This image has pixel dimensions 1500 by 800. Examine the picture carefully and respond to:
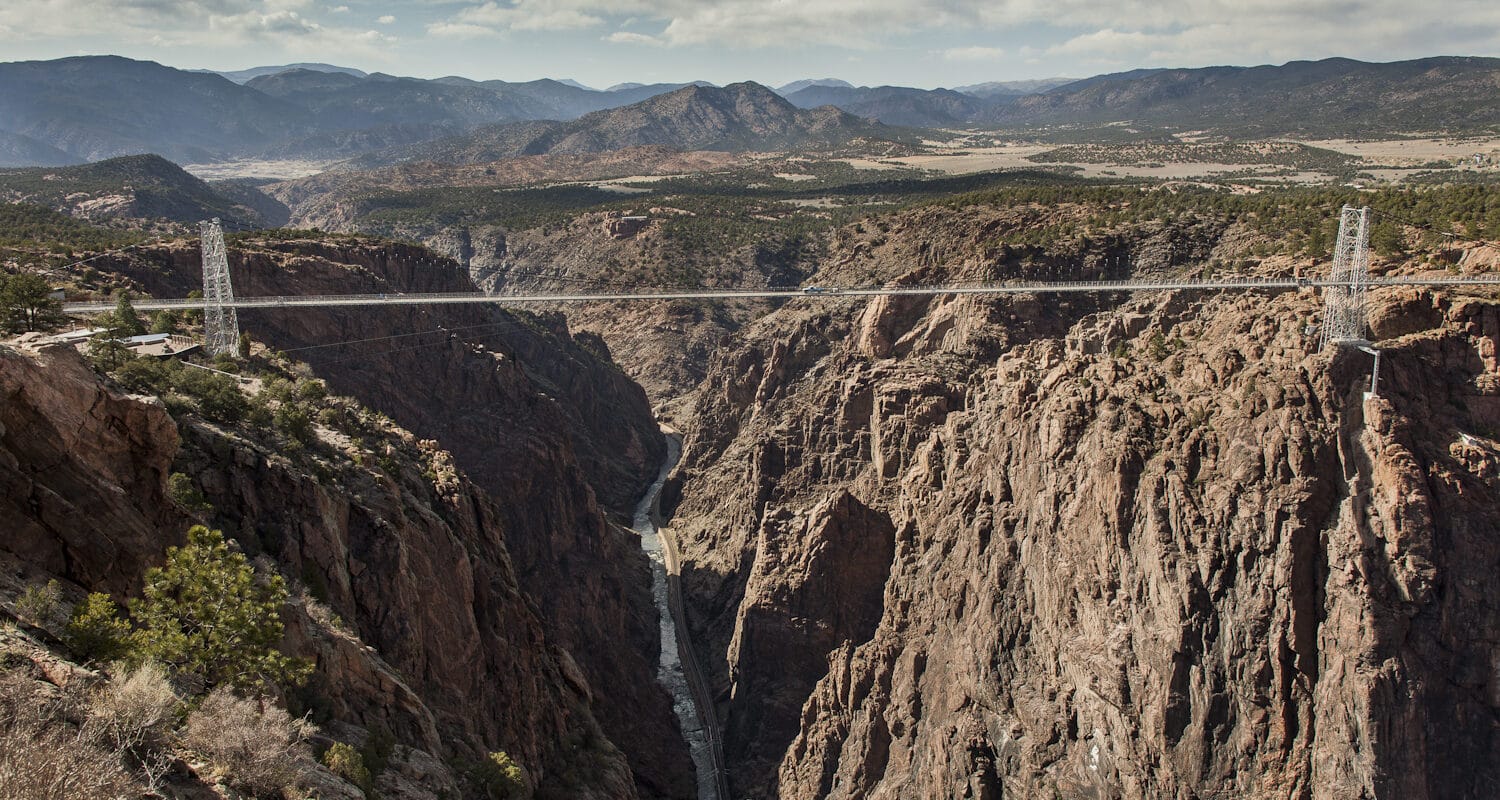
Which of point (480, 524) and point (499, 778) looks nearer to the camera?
Answer: point (499, 778)

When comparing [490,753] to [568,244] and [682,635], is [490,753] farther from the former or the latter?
[568,244]

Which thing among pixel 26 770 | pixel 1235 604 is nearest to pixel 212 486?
pixel 26 770

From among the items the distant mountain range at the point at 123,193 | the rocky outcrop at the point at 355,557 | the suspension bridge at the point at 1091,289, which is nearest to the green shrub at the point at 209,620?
the rocky outcrop at the point at 355,557

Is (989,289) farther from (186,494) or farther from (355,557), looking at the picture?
(186,494)

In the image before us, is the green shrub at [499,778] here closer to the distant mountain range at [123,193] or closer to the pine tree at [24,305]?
the pine tree at [24,305]

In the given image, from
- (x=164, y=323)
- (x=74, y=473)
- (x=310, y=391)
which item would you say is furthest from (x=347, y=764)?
(x=164, y=323)

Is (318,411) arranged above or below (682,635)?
above

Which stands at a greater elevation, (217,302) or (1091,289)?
(217,302)
